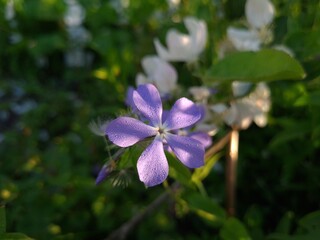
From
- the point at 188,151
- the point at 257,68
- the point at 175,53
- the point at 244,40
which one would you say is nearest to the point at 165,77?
the point at 175,53

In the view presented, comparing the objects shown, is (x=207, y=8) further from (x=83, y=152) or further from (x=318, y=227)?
(x=318, y=227)

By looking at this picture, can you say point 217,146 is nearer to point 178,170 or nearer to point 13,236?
point 178,170

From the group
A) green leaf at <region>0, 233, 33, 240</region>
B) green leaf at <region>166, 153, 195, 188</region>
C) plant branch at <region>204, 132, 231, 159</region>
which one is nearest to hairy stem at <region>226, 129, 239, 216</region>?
plant branch at <region>204, 132, 231, 159</region>

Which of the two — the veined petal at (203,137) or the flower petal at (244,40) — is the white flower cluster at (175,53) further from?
the veined petal at (203,137)

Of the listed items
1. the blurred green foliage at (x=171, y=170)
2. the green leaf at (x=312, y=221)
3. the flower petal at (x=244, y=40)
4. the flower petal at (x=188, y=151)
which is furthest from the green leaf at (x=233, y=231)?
the flower petal at (x=244, y=40)

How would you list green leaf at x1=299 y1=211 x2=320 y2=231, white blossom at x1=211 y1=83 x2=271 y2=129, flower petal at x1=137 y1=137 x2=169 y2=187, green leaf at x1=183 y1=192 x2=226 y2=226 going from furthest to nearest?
white blossom at x1=211 y1=83 x2=271 y2=129, green leaf at x1=183 y1=192 x2=226 y2=226, green leaf at x1=299 y1=211 x2=320 y2=231, flower petal at x1=137 y1=137 x2=169 y2=187

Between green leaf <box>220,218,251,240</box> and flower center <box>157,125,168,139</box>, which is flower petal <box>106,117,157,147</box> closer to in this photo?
flower center <box>157,125,168,139</box>
